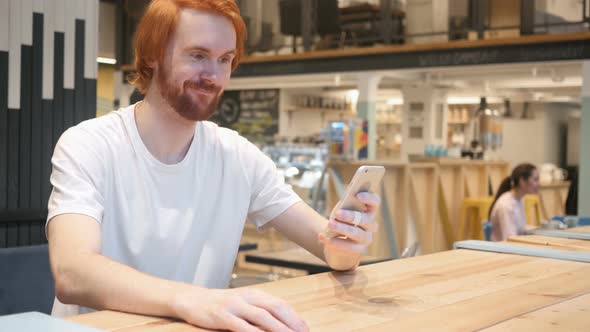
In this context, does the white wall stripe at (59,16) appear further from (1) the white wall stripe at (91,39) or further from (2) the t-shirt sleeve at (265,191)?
(2) the t-shirt sleeve at (265,191)

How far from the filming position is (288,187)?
1.88 meters

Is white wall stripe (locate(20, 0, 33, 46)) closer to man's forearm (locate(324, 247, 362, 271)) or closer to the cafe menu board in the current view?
man's forearm (locate(324, 247, 362, 271))

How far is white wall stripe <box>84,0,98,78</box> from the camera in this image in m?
3.36

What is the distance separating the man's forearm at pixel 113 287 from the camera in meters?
1.07

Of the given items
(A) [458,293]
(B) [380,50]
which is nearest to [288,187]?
(A) [458,293]

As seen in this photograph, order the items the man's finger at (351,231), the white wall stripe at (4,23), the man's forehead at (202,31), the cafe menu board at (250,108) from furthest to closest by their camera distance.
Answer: the cafe menu board at (250,108) < the white wall stripe at (4,23) < the man's forehead at (202,31) < the man's finger at (351,231)

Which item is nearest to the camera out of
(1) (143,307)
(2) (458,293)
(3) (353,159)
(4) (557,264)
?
(1) (143,307)

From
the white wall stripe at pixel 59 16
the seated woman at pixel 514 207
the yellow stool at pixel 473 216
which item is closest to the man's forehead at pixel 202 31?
the white wall stripe at pixel 59 16

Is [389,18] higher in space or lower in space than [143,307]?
higher

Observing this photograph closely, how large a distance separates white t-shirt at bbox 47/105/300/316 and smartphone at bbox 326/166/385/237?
371 mm

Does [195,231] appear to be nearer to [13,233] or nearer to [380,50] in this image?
[13,233]

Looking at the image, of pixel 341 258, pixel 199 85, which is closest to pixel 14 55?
pixel 199 85

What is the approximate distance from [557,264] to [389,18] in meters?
7.67

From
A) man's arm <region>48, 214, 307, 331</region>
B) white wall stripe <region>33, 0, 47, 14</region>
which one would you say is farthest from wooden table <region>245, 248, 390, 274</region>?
man's arm <region>48, 214, 307, 331</region>
